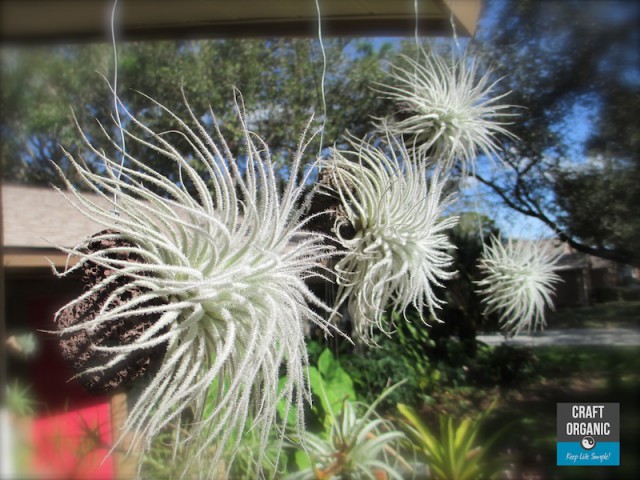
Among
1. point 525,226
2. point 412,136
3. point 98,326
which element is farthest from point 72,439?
point 525,226

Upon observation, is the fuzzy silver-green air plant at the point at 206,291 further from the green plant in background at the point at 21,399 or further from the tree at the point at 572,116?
the green plant in background at the point at 21,399

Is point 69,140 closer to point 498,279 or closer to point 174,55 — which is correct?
point 174,55

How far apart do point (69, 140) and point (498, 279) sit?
96 centimetres

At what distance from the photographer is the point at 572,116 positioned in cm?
85

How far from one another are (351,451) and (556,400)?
40 centimetres

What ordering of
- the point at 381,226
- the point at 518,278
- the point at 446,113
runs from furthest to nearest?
the point at 518,278
the point at 446,113
the point at 381,226

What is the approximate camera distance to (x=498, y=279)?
817 millimetres

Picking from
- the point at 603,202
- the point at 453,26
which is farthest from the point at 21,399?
the point at 603,202

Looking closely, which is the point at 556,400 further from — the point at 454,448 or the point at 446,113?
the point at 446,113

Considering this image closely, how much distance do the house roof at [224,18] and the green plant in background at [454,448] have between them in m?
0.76

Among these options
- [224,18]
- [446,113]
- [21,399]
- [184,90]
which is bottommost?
[21,399]

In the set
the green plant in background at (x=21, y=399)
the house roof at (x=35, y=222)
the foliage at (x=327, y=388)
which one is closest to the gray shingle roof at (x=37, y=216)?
the house roof at (x=35, y=222)

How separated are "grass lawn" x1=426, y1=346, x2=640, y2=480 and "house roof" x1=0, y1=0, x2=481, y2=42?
0.67m

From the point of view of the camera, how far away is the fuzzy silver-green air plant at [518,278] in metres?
0.81
